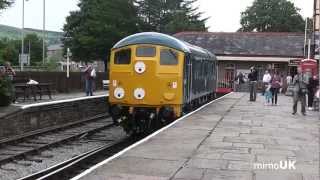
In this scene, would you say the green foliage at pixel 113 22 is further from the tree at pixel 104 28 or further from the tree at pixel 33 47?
the tree at pixel 33 47

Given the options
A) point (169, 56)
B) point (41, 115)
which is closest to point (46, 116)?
point (41, 115)

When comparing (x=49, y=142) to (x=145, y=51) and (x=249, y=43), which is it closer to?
(x=145, y=51)

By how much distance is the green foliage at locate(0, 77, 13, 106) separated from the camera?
1706 centimetres

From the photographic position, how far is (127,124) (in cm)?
1739

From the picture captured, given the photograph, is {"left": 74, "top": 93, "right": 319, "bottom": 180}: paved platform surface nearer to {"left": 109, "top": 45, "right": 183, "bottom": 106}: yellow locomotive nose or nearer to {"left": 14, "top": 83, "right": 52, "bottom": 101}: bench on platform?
{"left": 109, "top": 45, "right": 183, "bottom": 106}: yellow locomotive nose

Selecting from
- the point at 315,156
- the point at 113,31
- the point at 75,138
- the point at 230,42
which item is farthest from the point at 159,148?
the point at 113,31

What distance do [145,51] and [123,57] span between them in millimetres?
723

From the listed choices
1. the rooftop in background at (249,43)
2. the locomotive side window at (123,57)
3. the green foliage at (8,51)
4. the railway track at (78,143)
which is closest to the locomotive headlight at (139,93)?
the locomotive side window at (123,57)

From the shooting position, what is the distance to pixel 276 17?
94.2 meters

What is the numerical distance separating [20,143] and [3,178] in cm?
456

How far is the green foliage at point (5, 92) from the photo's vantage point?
1706cm

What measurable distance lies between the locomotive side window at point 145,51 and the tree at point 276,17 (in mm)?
78543

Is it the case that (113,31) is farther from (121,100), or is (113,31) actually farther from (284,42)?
(121,100)

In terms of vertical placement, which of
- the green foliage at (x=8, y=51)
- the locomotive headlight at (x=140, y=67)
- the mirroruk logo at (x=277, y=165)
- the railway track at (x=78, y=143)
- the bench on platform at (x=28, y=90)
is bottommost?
the railway track at (x=78, y=143)
